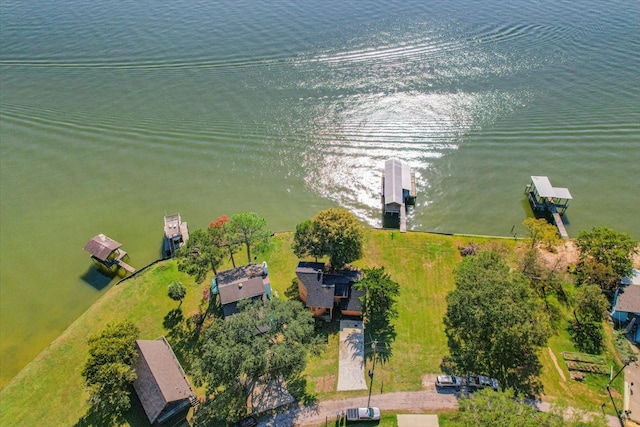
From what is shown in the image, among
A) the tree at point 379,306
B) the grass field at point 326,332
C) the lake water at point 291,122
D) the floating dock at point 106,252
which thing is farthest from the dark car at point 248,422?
the lake water at point 291,122

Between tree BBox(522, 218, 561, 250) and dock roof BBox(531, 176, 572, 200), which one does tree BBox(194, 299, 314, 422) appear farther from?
dock roof BBox(531, 176, 572, 200)

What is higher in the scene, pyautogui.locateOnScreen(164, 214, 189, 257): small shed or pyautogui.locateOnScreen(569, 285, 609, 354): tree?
pyautogui.locateOnScreen(164, 214, 189, 257): small shed

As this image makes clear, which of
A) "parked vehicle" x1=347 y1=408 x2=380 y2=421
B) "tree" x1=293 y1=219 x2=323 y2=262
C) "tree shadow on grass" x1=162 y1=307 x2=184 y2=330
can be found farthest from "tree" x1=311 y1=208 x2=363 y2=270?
"tree shadow on grass" x1=162 y1=307 x2=184 y2=330

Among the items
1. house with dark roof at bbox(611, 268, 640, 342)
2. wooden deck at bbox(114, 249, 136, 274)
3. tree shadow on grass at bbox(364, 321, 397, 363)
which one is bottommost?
tree shadow on grass at bbox(364, 321, 397, 363)

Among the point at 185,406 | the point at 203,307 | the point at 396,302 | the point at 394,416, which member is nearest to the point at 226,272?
the point at 203,307

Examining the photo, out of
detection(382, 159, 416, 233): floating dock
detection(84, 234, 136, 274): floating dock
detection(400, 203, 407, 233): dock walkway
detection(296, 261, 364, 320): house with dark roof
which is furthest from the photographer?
detection(382, 159, 416, 233): floating dock

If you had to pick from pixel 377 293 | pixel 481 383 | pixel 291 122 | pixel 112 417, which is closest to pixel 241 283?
pixel 377 293

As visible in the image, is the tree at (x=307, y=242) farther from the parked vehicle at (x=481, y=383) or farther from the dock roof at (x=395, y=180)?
the parked vehicle at (x=481, y=383)

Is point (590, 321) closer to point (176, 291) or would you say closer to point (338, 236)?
point (338, 236)

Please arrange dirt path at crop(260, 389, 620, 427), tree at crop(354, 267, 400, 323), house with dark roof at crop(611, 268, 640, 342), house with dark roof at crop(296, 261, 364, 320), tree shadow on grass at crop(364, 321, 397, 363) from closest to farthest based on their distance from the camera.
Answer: dirt path at crop(260, 389, 620, 427), tree shadow on grass at crop(364, 321, 397, 363), tree at crop(354, 267, 400, 323), house with dark roof at crop(611, 268, 640, 342), house with dark roof at crop(296, 261, 364, 320)
